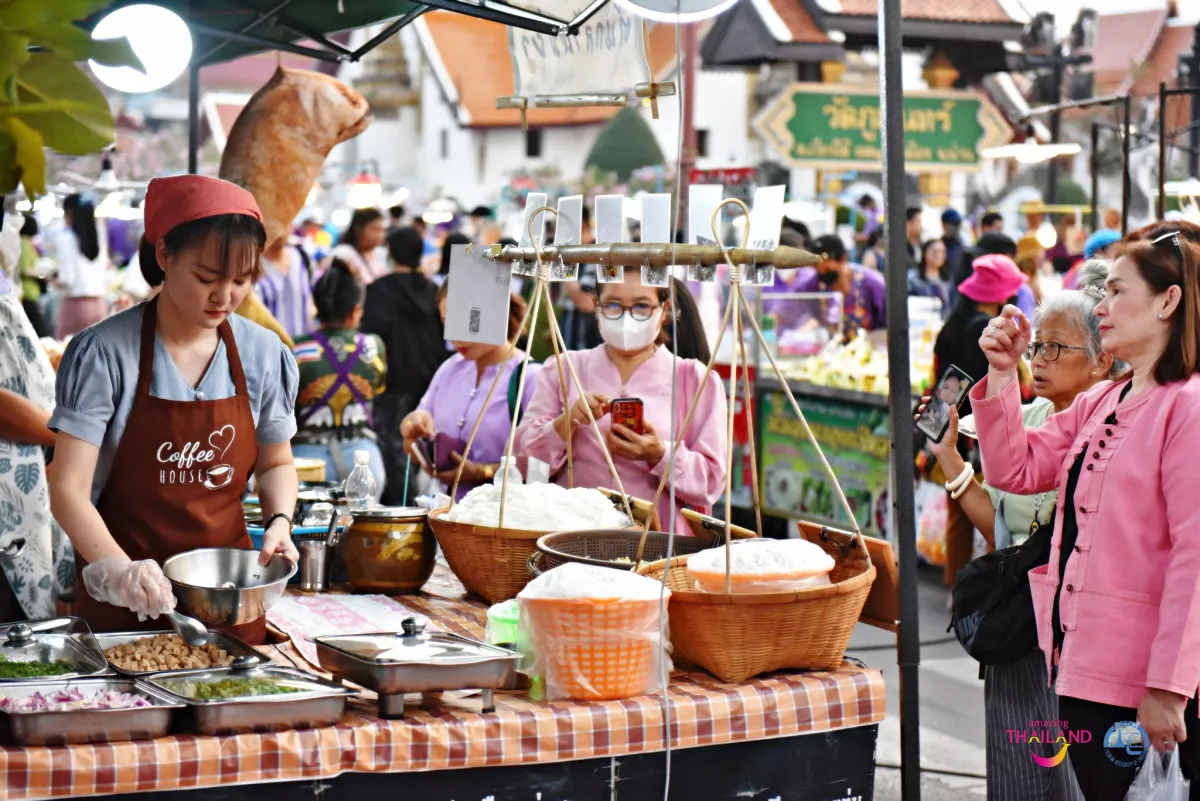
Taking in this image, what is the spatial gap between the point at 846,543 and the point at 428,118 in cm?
4660

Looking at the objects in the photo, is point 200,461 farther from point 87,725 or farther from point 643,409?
point 643,409

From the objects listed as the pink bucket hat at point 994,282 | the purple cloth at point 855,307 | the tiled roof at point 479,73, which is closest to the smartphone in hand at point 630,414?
the pink bucket hat at point 994,282

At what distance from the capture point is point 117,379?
2.54 m

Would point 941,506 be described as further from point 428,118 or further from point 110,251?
point 428,118

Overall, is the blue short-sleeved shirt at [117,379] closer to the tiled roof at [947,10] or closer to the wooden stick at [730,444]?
the wooden stick at [730,444]

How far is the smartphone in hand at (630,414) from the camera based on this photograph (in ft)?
11.7

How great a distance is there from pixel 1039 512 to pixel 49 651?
7.46 feet

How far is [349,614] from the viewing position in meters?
3.00

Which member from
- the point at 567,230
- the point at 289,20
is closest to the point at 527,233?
the point at 567,230

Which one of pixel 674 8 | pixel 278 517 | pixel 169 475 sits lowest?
pixel 278 517

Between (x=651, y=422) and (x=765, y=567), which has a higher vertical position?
(x=651, y=422)

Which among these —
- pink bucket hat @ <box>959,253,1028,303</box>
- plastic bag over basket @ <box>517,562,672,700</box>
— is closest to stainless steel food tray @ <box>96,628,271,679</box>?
plastic bag over basket @ <box>517,562,672,700</box>

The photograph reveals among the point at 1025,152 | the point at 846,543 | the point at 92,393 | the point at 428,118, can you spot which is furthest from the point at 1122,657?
the point at 428,118

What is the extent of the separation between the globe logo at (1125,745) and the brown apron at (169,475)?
173 centimetres
